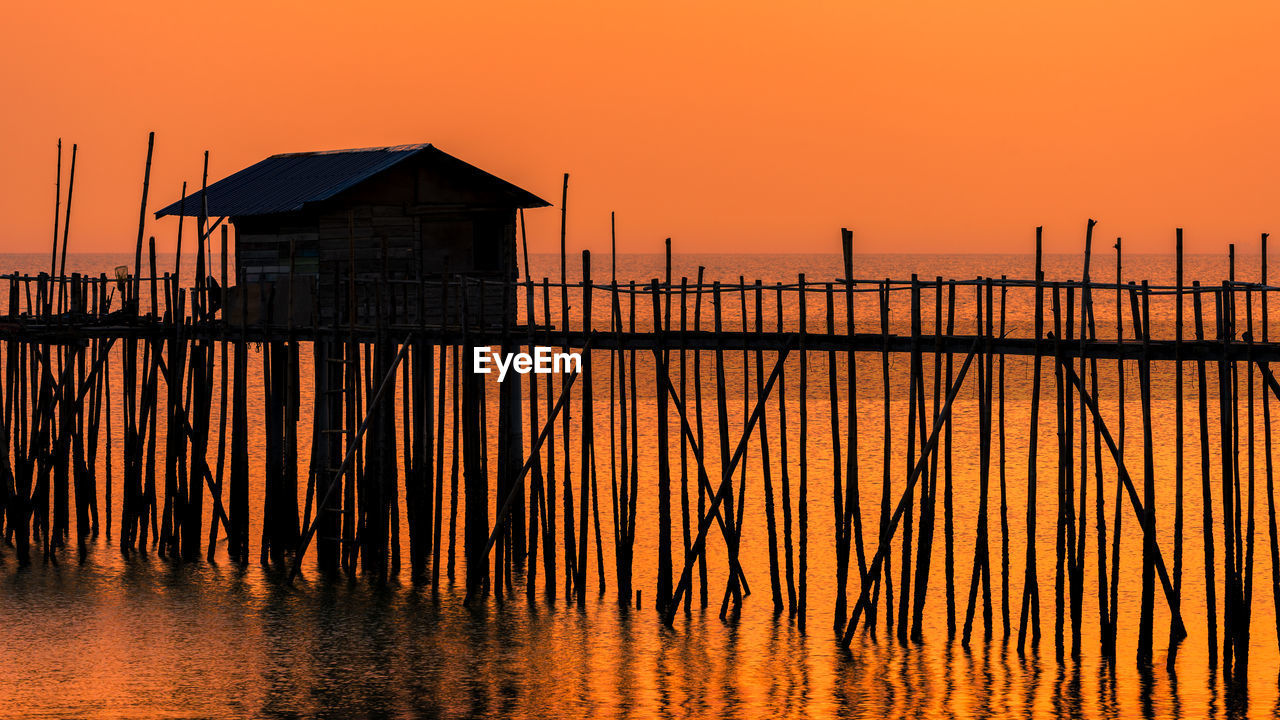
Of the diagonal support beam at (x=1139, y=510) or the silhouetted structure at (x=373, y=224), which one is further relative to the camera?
the silhouetted structure at (x=373, y=224)

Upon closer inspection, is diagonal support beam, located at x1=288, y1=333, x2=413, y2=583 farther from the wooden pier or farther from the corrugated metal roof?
the corrugated metal roof

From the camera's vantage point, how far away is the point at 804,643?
19.8 metres

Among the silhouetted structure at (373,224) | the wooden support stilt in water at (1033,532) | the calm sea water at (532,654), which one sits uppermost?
the silhouetted structure at (373,224)

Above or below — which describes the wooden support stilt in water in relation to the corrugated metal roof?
below

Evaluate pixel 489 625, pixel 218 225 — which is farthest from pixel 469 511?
pixel 218 225

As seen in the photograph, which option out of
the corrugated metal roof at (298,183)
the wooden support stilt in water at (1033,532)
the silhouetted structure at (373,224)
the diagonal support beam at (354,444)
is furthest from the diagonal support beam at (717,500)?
the corrugated metal roof at (298,183)

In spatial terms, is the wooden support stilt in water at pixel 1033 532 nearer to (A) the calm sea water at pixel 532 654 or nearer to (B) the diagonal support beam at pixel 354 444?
(A) the calm sea water at pixel 532 654

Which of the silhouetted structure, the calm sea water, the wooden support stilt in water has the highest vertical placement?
the silhouetted structure

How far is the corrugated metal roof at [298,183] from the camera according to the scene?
25938 mm

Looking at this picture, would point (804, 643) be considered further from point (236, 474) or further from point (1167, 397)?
point (1167, 397)

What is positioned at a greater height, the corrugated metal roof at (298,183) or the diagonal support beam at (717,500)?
the corrugated metal roof at (298,183)

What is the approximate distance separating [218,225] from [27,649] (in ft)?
31.9

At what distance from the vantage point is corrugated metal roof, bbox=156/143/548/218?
25.9 meters

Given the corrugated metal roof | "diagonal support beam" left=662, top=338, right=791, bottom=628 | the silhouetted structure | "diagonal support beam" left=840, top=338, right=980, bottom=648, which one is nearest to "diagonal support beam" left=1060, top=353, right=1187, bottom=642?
"diagonal support beam" left=840, top=338, right=980, bottom=648
